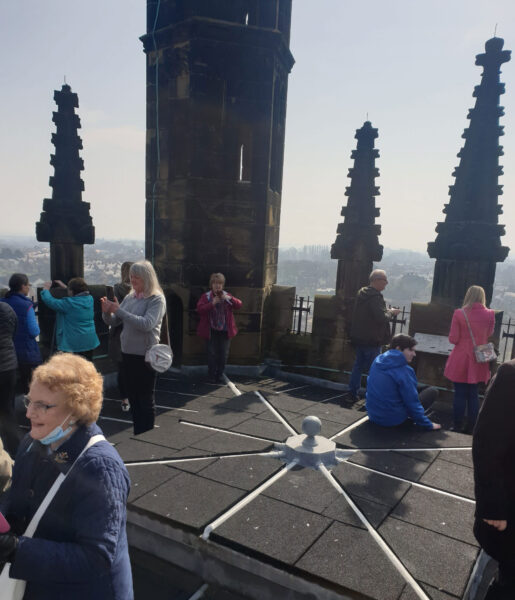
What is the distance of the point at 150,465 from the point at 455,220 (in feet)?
18.2

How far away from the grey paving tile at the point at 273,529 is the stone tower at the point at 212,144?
455 centimetres

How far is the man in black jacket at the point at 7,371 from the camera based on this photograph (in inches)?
169

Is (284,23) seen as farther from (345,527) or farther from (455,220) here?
(345,527)

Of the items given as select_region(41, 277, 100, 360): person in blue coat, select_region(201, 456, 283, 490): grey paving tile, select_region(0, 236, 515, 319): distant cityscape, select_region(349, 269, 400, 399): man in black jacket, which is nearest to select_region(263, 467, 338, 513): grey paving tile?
select_region(201, 456, 283, 490): grey paving tile

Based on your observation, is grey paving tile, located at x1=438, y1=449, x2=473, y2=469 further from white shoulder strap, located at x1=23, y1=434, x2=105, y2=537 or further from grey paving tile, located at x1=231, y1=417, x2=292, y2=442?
white shoulder strap, located at x1=23, y1=434, x2=105, y2=537

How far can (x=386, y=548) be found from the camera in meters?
2.91

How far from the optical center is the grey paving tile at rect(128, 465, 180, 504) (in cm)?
350

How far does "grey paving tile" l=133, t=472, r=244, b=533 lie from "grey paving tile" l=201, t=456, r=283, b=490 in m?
0.09

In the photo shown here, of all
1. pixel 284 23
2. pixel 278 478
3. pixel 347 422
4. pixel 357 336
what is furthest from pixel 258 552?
pixel 284 23

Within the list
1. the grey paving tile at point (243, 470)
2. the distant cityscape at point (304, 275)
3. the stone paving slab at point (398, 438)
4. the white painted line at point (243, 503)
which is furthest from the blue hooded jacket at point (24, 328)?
the distant cityscape at point (304, 275)

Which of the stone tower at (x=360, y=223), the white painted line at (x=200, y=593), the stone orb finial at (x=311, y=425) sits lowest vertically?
the white painted line at (x=200, y=593)

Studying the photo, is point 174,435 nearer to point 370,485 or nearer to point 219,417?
point 219,417

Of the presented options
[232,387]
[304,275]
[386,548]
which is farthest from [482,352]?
[304,275]

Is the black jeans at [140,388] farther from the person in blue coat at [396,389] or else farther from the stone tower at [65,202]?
the stone tower at [65,202]
